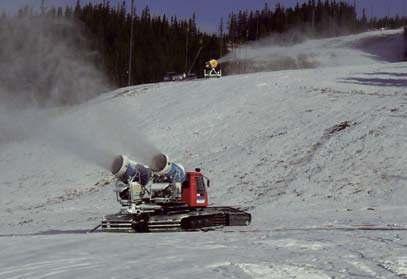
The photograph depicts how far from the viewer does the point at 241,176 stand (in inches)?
1192

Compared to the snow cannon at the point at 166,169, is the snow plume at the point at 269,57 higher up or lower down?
higher up

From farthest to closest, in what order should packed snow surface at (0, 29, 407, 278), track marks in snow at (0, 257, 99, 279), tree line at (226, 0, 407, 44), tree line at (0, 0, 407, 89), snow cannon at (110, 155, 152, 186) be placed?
1. tree line at (226, 0, 407, 44)
2. tree line at (0, 0, 407, 89)
3. snow cannon at (110, 155, 152, 186)
4. packed snow surface at (0, 29, 407, 278)
5. track marks in snow at (0, 257, 99, 279)

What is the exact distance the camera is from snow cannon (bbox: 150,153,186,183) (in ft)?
63.0

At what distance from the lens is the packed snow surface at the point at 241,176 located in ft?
41.7

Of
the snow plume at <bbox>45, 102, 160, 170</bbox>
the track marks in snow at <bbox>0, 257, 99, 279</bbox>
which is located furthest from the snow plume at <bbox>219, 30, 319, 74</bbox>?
the track marks in snow at <bbox>0, 257, 99, 279</bbox>

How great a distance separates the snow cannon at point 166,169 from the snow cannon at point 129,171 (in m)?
0.23

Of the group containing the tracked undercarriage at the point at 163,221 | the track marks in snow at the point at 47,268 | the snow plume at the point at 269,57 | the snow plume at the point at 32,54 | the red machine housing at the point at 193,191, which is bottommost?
the tracked undercarriage at the point at 163,221

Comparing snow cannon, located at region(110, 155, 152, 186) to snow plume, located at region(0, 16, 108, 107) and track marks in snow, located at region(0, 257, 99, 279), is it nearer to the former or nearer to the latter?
snow plume, located at region(0, 16, 108, 107)

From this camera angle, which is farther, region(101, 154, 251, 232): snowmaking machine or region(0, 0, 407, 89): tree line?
region(0, 0, 407, 89): tree line

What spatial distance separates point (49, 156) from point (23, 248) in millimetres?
23898

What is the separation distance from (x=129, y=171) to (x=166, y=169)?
1056 millimetres

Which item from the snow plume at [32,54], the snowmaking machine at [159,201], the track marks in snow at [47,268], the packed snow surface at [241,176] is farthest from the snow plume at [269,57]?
the track marks in snow at [47,268]

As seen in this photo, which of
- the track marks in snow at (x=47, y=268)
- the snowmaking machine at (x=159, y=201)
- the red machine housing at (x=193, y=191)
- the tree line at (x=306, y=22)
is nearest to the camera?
the track marks in snow at (x=47, y=268)

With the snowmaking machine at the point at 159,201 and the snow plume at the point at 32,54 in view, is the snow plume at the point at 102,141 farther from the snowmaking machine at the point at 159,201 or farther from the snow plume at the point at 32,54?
the snow plume at the point at 32,54
